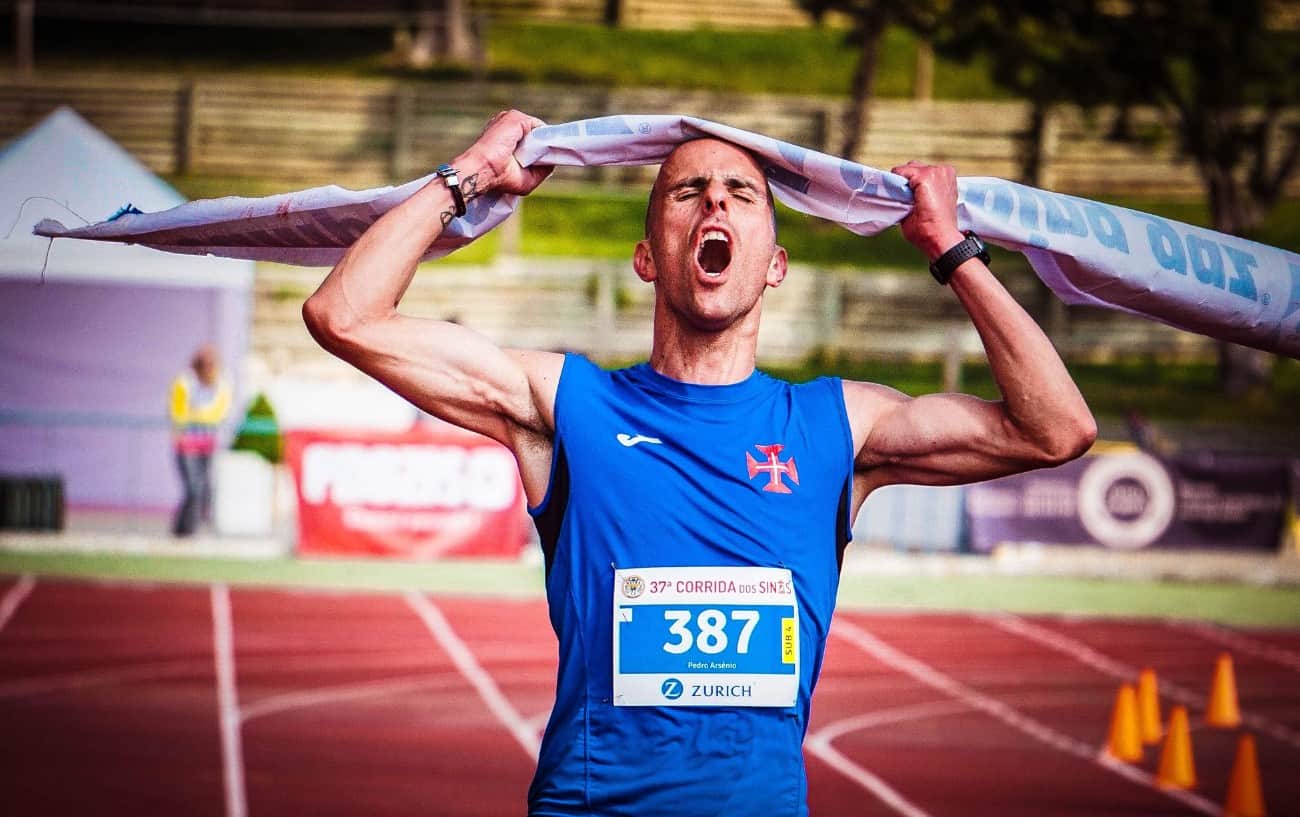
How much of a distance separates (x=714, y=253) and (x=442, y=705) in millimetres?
7868

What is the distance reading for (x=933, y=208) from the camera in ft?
11.9

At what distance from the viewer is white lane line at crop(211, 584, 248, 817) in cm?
845

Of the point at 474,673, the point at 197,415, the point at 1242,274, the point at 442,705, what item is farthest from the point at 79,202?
the point at 197,415

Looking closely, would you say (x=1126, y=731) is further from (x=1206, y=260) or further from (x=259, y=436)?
(x=259, y=436)

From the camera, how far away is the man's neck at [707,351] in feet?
11.6

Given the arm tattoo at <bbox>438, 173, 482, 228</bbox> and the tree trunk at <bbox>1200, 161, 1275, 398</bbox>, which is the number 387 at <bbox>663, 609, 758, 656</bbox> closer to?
the arm tattoo at <bbox>438, 173, 482, 228</bbox>

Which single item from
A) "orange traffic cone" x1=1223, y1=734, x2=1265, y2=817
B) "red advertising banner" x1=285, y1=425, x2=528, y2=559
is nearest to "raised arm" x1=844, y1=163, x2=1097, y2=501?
"orange traffic cone" x1=1223, y1=734, x2=1265, y2=817

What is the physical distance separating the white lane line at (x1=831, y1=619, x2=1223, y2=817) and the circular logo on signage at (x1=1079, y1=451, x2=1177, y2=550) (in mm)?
4064

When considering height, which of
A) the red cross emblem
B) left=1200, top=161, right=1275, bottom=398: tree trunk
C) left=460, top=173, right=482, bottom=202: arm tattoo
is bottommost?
the red cross emblem

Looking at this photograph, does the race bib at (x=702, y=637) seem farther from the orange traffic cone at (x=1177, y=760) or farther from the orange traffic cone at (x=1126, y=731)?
the orange traffic cone at (x=1126, y=731)

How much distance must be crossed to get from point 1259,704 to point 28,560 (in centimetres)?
1078

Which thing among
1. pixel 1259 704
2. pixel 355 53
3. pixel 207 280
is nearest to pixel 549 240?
pixel 355 53

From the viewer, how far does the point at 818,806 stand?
8602mm

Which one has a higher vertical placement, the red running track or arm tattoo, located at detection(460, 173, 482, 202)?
arm tattoo, located at detection(460, 173, 482, 202)
